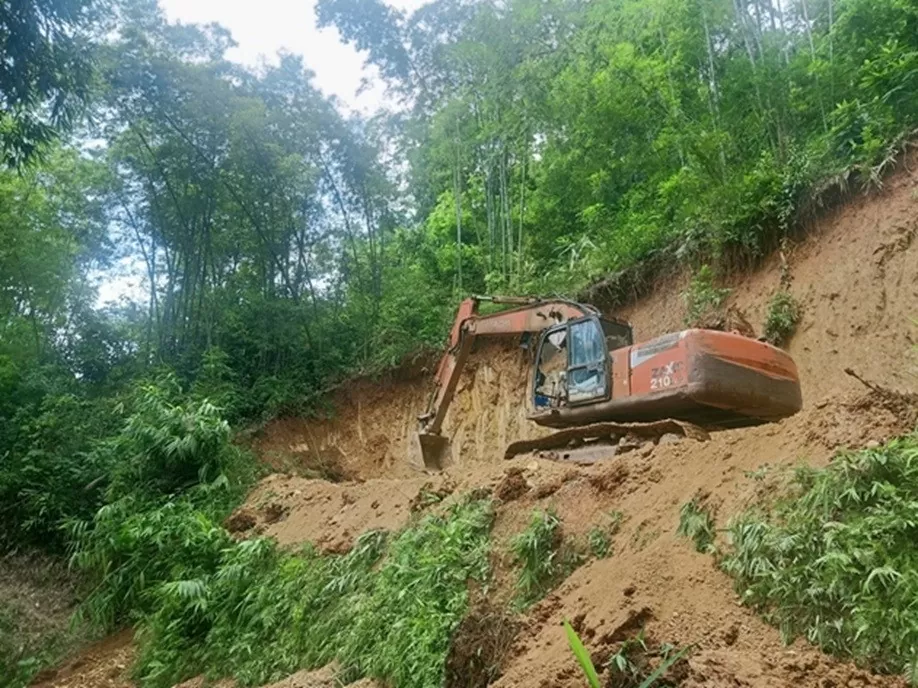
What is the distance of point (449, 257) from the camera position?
1642cm

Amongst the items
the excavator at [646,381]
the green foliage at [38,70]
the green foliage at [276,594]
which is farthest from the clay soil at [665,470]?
the green foliage at [38,70]

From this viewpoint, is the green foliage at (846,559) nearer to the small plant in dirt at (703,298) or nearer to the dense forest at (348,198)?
the dense forest at (348,198)

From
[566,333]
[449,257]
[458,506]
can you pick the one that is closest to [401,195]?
[449,257]

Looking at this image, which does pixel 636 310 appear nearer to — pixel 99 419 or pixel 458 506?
pixel 458 506

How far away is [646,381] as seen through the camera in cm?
698

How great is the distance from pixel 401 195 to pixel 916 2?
1028 centimetres

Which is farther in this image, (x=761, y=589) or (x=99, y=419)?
(x=99, y=419)

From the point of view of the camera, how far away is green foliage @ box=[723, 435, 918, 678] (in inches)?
106

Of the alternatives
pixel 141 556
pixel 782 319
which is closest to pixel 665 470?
pixel 141 556

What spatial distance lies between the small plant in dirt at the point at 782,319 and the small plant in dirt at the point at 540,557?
6142 mm

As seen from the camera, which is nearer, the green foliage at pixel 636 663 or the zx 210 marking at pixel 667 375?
the green foliage at pixel 636 663

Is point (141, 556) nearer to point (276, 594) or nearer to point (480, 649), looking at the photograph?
point (276, 594)

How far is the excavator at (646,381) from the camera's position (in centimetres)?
664

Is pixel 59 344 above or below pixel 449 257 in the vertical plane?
below
